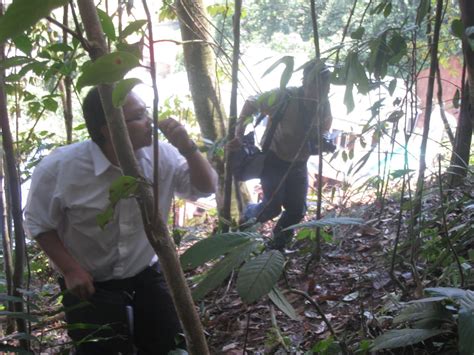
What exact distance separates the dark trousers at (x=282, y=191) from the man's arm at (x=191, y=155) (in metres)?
1.48

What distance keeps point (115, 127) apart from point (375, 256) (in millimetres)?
2330

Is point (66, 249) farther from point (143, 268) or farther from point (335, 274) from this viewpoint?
point (335, 274)

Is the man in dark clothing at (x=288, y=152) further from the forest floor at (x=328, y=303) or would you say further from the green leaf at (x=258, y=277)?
the green leaf at (x=258, y=277)

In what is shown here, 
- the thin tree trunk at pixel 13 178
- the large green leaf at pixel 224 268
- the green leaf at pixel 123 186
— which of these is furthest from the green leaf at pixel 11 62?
the large green leaf at pixel 224 268

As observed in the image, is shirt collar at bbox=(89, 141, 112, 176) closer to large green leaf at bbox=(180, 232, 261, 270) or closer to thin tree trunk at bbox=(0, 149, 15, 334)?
thin tree trunk at bbox=(0, 149, 15, 334)

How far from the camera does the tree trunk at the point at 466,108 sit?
1528mm

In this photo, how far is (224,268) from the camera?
38.4 inches

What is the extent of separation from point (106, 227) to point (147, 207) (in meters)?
1.20

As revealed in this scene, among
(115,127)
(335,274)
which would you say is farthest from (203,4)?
(115,127)

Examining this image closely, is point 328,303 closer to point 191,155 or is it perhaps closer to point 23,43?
point 191,155

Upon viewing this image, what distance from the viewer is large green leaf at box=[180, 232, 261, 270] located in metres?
0.98

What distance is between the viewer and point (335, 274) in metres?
2.99

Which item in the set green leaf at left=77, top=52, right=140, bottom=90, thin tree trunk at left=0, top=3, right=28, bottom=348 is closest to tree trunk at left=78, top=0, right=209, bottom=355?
green leaf at left=77, top=52, right=140, bottom=90

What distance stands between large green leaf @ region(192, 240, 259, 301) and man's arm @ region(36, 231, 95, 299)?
1.06m
